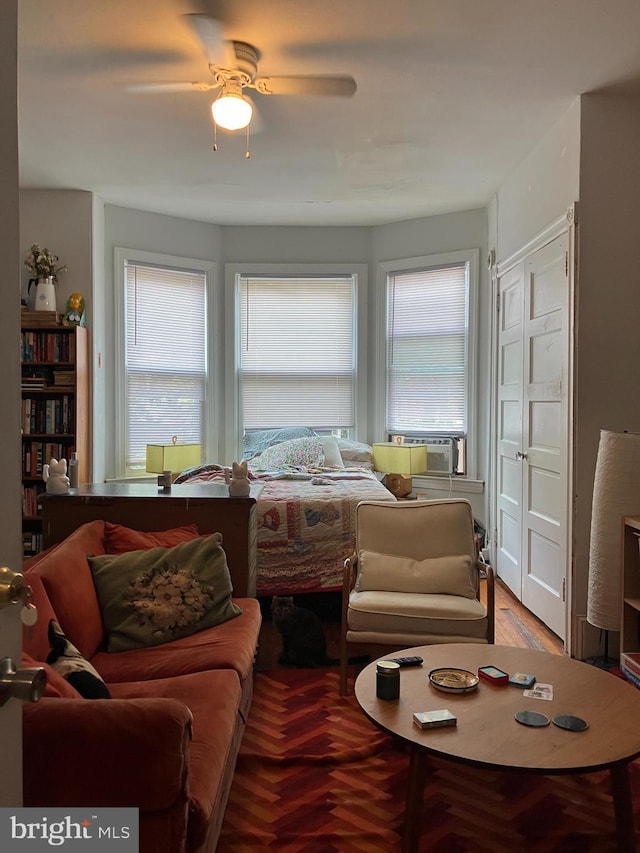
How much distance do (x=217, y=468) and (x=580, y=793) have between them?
10.5ft

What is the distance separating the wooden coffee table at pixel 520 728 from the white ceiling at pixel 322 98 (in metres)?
2.67

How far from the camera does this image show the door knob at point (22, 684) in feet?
2.91

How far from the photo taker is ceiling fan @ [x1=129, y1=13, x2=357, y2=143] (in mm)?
2994

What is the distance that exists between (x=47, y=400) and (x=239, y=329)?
2017 mm

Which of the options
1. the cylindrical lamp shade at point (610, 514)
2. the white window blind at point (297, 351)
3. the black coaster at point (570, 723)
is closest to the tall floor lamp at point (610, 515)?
the cylindrical lamp shade at point (610, 514)

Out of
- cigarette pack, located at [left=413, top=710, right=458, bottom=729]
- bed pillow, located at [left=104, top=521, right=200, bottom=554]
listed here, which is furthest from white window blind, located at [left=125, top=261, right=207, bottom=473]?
cigarette pack, located at [left=413, top=710, right=458, bottom=729]

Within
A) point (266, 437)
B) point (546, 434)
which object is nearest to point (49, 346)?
point (266, 437)

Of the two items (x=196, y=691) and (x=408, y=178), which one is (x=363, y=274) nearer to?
(x=408, y=178)

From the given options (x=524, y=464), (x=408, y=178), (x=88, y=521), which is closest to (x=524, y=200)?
(x=408, y=178)

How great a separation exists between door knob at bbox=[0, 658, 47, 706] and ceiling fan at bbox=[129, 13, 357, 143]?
9.17 ft

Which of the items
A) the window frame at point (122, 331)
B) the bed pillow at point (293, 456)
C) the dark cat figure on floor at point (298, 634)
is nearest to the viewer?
the dark cat figure on floor at point (298, 634)

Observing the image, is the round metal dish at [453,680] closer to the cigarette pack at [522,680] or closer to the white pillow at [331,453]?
the cigarette pack at [522,680]

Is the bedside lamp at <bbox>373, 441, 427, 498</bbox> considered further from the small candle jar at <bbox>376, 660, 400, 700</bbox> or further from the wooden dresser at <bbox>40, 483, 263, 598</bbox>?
the small candle jar at <bbox>376, 660, 400, 700</bbox>

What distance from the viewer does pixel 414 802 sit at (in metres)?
1.92
